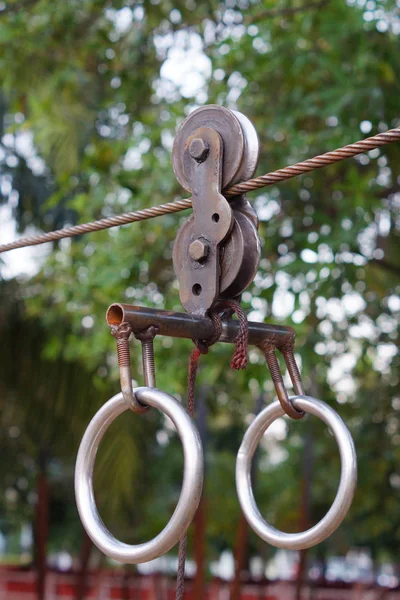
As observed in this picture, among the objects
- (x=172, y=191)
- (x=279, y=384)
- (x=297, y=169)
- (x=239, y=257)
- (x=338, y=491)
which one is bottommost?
(x=338, y=491)

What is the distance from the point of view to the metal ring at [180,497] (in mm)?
823

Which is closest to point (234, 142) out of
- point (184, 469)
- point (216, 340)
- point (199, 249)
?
point (199, 249)

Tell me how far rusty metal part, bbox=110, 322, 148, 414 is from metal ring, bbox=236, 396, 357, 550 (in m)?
0.21

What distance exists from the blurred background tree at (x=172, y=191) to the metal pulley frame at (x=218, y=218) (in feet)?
7.91

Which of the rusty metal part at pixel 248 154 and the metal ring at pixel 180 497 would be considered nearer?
the metal ring at pixel 180 497

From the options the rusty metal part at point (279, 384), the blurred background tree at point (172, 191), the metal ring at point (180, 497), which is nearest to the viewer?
the metal ring at point (180, 497)

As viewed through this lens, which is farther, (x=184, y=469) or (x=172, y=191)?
(x=172, y=191)

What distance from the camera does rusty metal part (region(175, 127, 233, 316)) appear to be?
1023 mm

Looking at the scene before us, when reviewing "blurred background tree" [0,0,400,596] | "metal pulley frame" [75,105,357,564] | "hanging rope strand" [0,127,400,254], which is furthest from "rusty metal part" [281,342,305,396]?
"blurred background tree" [0,0,400,596]

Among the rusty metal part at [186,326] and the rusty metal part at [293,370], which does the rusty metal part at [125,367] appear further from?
the rusty metal part at [293,370]

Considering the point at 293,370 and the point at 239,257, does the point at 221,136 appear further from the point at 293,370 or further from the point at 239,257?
the point at 293,370

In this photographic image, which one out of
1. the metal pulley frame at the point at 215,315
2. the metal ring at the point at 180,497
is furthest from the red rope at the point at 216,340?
the metal ring at the point at 180,497

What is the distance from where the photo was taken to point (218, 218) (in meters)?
1.03

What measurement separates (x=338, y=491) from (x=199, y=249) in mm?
320
